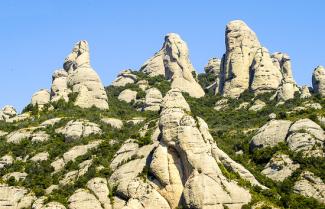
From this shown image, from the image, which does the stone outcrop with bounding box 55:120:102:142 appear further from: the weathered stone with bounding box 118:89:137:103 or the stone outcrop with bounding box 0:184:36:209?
the weathered stone with bounding box 118:89:137:103

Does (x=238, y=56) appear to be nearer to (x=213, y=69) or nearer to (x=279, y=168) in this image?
(x=213, y=69)

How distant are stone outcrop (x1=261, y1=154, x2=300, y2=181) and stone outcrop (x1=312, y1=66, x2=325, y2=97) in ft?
153

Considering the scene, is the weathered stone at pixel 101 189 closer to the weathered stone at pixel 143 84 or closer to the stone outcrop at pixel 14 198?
the stone outcrop at pixel 14 198

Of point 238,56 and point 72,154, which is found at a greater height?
point 238,56

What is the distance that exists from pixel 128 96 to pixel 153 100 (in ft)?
57.7

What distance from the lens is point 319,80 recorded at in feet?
467

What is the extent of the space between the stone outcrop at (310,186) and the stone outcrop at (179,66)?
239 ft

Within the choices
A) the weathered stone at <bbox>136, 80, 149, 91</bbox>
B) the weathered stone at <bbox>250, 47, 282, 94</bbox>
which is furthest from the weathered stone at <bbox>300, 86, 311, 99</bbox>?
the weathered stone at <bbox>136, 80, 149, 91</bbox>

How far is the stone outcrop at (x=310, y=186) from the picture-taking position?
87.4 m

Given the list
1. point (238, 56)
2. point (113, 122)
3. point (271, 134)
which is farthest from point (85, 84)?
point (271, 134)

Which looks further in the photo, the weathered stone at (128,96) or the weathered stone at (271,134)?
the weathered stone at (128,96)

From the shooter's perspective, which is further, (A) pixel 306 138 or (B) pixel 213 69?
(B) pixel 213 69

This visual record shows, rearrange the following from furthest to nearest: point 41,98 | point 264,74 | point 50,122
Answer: point 264,74 → point 41,98 → point 50,122

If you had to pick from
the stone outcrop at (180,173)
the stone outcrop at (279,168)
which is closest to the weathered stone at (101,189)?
the stone outcrop at (180,173)
